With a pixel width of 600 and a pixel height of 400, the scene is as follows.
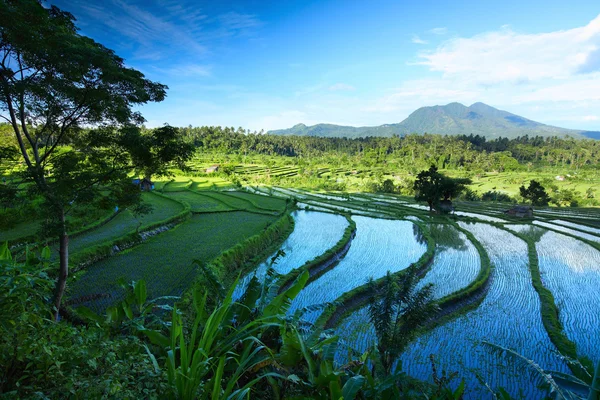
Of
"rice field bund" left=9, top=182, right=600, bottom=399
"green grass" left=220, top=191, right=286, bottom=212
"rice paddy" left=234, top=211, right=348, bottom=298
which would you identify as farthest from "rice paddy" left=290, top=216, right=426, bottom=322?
"green grass" left=220, top=191, right=286, bottom=212

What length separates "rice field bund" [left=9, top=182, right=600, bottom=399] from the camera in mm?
8180

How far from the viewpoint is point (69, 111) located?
753 cm

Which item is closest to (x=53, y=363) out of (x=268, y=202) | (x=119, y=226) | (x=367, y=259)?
(x=367, y=259)

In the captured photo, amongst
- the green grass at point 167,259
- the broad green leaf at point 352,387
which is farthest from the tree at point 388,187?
the broad green leaf at point 352,387

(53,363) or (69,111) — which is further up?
(69,111)

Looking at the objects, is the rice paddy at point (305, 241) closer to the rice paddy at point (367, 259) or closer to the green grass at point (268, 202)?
the rice paddy at point (367, 259)

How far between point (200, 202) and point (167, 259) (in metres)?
16.4

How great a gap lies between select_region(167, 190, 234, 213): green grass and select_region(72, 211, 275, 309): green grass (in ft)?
14.6

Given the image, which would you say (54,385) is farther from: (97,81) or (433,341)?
(433,341)

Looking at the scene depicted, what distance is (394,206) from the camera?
103 feet

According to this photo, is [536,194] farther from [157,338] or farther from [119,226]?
[157,338]

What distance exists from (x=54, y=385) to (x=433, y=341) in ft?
29.2

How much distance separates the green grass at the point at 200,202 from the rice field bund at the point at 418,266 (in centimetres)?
49

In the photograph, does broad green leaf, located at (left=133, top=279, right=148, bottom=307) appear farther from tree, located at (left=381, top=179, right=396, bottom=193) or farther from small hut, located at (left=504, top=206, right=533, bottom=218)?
tree, located at (left=381, top=179, right=396, bottom=193)
